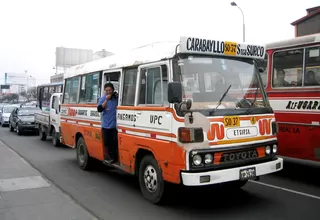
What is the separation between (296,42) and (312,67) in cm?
72

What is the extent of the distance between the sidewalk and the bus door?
1.57m

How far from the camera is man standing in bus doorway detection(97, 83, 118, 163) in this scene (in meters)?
7.12

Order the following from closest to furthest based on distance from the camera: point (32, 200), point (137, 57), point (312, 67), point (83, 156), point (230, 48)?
point (230, 48) → point (32, 200) → point (137, 57) → point (312, 67) → point (83, 156)

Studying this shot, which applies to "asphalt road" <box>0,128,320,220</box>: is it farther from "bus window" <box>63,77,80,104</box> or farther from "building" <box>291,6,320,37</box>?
"building" <box>291,6,320,37</box>

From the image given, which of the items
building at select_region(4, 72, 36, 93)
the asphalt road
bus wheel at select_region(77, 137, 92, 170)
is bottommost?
the asphalt road

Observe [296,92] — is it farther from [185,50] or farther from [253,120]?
[185,50]

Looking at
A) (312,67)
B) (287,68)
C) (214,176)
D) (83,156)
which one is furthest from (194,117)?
(83,156)

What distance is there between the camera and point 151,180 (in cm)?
586

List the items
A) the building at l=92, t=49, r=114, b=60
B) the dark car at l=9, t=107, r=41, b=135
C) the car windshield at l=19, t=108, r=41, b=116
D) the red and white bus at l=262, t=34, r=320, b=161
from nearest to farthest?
the red and white bus at l=262, t=34, r=320, b=161 < the dark car at l=9, t=107, r=41, b=135 < the car windshield at l=19, t=108, r=41, b=116 < the building at l=92, t=49, r=114, b=60

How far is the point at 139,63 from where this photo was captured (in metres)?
6.31

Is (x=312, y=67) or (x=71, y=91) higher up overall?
(x=312, y=67)

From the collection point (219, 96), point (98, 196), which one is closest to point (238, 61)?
point (219, 96)

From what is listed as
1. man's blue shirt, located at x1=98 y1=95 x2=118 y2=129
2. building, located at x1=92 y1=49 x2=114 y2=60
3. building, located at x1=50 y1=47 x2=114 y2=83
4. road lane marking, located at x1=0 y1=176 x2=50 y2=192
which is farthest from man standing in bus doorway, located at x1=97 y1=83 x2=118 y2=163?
building, located at x1=50 y1=47 x2=114 y2=83

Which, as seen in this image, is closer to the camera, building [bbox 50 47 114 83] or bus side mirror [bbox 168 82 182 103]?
bus side mirror [bbox 168 82 182 103]
